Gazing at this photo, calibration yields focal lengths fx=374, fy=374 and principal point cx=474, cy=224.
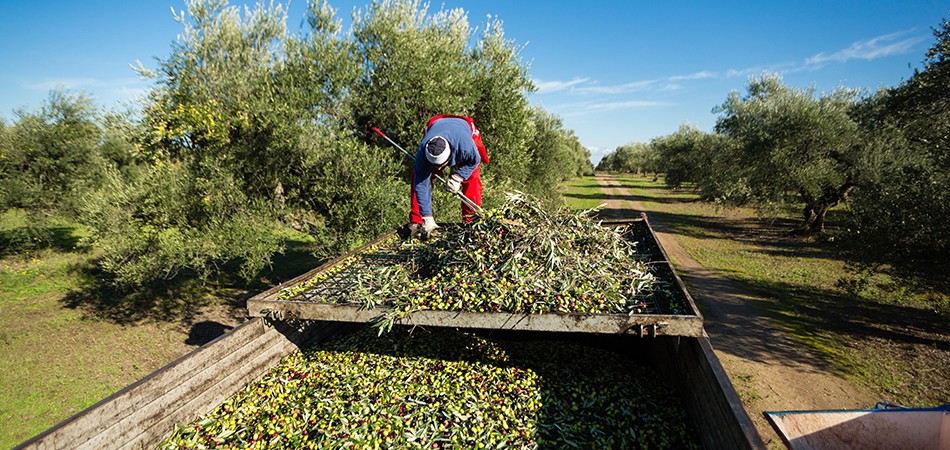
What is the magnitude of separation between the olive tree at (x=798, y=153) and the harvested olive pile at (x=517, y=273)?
1668 cm

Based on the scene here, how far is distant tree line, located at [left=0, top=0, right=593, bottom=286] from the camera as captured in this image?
331 inches

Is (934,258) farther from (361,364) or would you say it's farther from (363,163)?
(363,163)

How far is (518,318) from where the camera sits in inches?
146

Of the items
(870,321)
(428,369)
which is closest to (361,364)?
(428,369)

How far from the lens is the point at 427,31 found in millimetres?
11094

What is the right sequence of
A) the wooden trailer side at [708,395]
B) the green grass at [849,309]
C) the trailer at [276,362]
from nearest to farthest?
1. the wooden trailer side at [708,395]
2. the trailer at [276,362]
3. the green grass at [849,309]

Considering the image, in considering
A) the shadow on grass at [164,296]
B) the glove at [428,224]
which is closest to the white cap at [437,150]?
the glove at [428,224]

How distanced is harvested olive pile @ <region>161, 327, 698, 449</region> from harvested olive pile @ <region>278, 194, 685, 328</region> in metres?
0.93

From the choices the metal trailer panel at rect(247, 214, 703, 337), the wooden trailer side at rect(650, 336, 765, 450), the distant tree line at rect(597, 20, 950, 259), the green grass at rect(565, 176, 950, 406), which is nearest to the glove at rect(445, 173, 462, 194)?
the metal trailer panel at rect(247, 214, 703, 337)

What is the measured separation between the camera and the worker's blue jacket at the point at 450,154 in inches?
240

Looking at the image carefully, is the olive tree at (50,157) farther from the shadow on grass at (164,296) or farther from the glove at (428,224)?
the glove at (428,224)

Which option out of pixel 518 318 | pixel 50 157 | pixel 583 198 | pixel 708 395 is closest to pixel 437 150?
pixel 518 318

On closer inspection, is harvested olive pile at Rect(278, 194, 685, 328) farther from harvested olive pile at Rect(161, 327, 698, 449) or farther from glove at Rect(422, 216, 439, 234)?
harvested olive pile at Rect(161, 327, 698, 449)

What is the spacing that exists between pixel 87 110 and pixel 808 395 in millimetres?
24112
